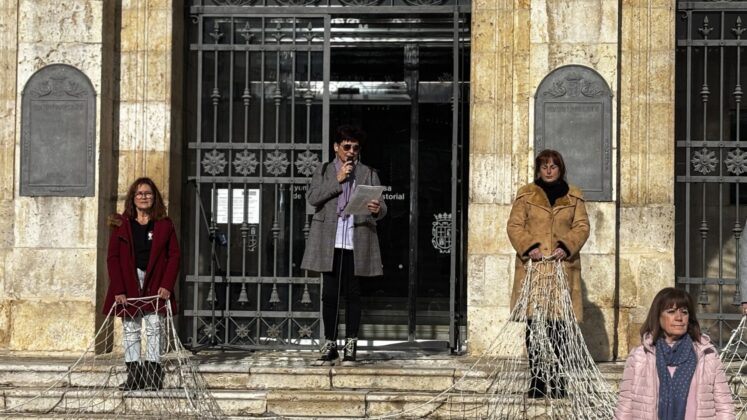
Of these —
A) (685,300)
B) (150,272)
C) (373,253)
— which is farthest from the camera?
(373,253)

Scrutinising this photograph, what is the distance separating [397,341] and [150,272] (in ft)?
12.2

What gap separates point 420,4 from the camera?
11680 mm

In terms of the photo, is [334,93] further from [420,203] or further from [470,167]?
[470,167]

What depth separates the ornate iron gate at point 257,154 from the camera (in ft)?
38.0

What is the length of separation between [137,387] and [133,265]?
857 millimetres

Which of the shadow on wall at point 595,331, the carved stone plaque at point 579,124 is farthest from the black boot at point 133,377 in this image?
the carved stone plaque at point 579,124

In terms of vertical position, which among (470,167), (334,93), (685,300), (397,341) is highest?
(334,93)

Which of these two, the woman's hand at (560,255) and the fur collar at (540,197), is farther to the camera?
the fur collar at (540,197)

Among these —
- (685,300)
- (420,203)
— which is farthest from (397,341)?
(685,300)

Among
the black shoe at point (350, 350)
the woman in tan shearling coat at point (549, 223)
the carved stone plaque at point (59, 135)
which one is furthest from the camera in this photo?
the carved stone plaque at point (59, 135)

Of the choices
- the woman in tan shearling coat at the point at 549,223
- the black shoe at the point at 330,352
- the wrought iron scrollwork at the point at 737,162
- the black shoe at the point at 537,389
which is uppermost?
the wrought iron scrollwork at the point at 737,162

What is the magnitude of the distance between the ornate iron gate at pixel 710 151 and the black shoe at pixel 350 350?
2.91m

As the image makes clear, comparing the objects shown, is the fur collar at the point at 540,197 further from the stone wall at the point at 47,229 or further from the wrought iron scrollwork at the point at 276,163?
the stone wall at the point at 47,229

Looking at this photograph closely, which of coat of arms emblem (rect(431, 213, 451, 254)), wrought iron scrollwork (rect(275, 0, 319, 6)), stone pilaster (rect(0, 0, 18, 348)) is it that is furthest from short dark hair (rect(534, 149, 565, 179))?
stone pilaster (rect(0, 0, 18, 348))
